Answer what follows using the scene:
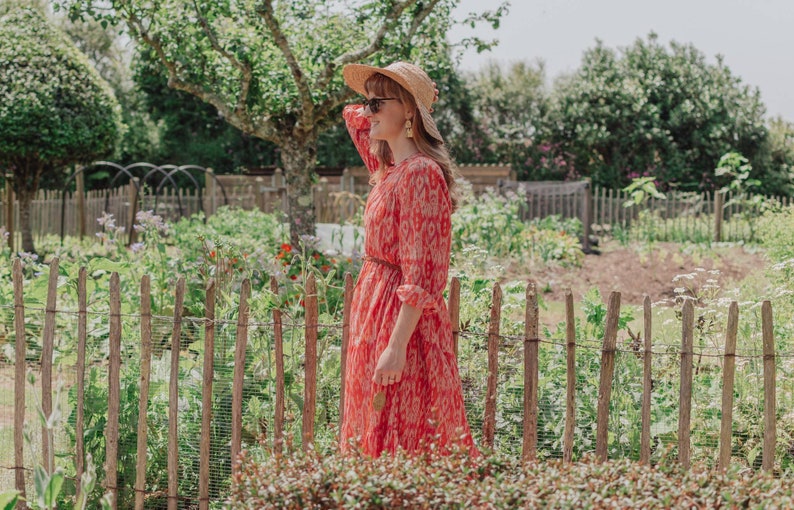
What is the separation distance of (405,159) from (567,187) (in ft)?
→ 43.7

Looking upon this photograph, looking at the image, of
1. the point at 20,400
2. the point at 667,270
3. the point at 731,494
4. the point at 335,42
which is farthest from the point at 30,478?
the point at 667,270

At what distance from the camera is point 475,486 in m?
2.18

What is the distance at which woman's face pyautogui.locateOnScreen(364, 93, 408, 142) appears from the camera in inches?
111

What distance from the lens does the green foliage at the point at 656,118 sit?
20.9m

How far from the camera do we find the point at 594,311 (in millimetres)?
4117

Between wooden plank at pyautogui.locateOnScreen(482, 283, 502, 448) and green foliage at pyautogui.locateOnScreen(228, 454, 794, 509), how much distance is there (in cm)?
101

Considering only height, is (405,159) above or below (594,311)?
above

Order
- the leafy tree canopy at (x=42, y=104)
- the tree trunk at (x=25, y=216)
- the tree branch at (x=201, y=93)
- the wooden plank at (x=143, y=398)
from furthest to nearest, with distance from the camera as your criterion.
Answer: the tree trunk at (x=25, y=216) < the leafy tree canopy at (x=42, y=104) < the tree branch at (x=201, y=93) < the wooden plank at (x=143, y=398)

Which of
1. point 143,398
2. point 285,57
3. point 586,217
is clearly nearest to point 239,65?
point 285,57

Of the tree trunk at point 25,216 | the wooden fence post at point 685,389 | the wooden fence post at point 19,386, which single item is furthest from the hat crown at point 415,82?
the tree trunk at point 25,216

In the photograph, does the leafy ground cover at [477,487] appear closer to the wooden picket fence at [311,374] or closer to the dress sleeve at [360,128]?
the wooden picket fence at [311,374]

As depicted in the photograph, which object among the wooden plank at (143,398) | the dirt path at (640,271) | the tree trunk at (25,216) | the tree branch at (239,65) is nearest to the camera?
the wooden plank at (143,398)

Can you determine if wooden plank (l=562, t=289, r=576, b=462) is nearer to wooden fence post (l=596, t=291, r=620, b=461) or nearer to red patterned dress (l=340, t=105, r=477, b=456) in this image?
wooden fence post (l=596, t=291, r=620, b=461)

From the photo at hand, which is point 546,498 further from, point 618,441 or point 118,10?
point 118,10
